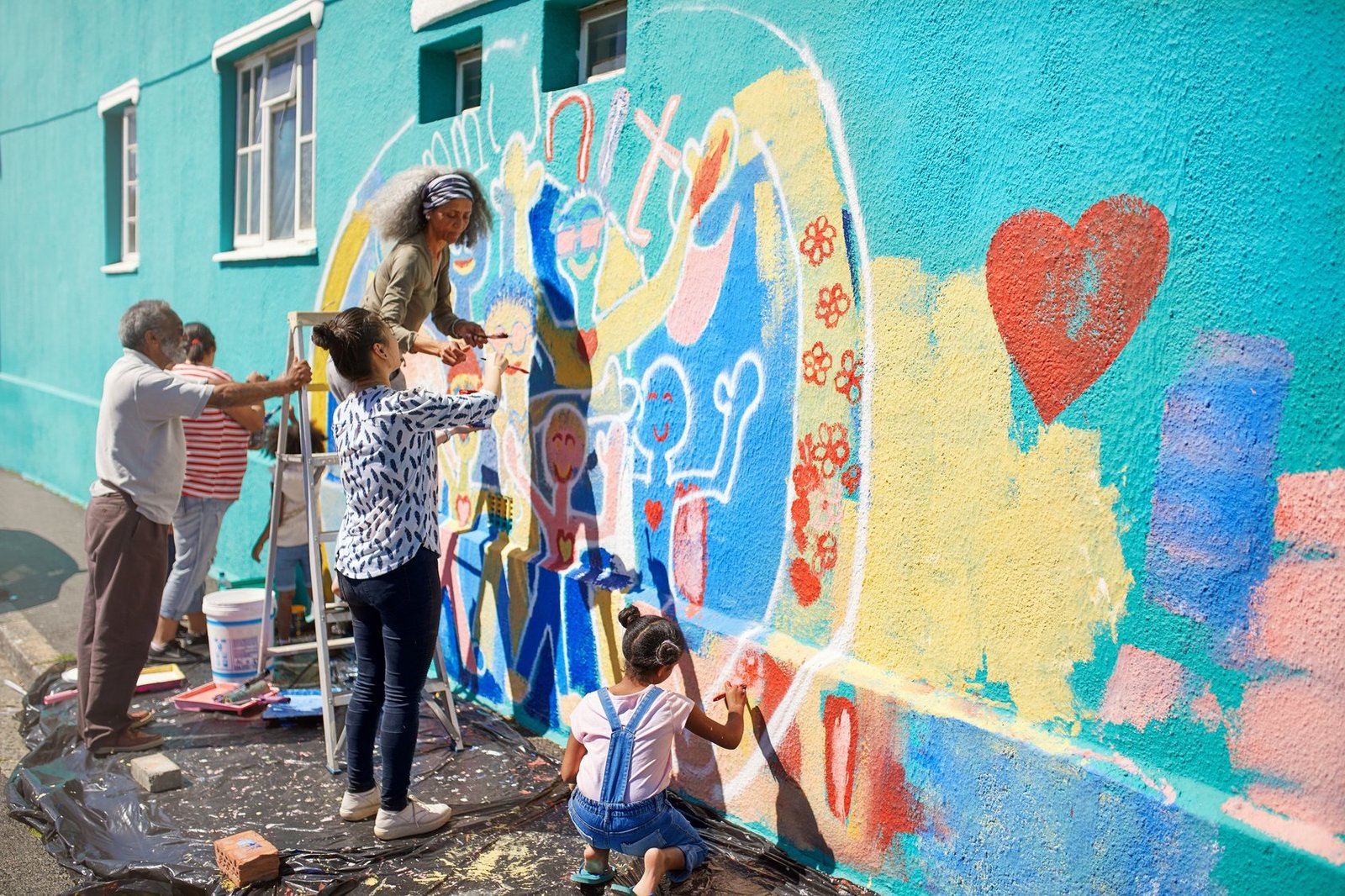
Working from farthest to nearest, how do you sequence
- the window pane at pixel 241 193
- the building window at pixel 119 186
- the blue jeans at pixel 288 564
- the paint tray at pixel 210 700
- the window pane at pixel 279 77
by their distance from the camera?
the building window at pixel 119 186 < the window pane at pixel 241 193 < the window pane at pixel 279 77 < the blue jeans at pixel 288 564 < the paint tray at pixel 210 700

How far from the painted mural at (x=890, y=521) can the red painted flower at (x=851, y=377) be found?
0.5 inches

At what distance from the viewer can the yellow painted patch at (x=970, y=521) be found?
10.4ft

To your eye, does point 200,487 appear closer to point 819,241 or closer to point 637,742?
point 637,742

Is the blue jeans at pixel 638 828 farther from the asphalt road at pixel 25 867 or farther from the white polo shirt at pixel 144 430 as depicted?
the white polo shirt at pixel 144 430

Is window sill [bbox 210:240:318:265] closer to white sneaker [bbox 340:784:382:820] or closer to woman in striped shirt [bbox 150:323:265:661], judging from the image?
woman in striped shirt [bbox 150:323:265:661]

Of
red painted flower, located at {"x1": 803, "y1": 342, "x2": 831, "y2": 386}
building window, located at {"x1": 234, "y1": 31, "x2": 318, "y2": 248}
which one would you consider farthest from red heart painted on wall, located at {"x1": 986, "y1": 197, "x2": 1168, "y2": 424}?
building window, located at {"x1": 234, "y1": 31, "x2": 318, "y2": 248}

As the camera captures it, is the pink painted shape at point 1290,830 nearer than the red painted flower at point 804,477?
Yes

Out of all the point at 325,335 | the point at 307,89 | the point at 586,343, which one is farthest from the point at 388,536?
the point at 307,89

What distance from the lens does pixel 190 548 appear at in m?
6.15

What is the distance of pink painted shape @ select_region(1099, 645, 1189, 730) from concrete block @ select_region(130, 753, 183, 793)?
3550mm

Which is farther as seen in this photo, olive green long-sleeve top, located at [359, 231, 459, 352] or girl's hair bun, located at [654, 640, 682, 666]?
olive green long-sleeve top, located at [359, 231, 459, 352]

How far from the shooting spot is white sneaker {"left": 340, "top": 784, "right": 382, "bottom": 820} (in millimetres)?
4223

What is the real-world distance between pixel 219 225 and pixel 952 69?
682 centimetres

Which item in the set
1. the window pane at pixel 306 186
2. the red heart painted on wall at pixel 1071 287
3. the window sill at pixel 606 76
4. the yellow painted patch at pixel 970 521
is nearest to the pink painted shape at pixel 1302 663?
the yellow painted patch at pixel 970 521
